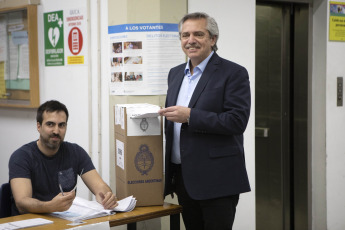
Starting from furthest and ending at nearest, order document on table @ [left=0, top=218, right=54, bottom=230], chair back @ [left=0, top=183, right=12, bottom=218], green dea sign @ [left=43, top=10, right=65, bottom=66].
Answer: green dea sign @ [left=43, top=10, right=65, bottom=66] → chair back @ [left=0, top=183, right=12, bottom=218] → document on table @ [left=0, top=218, right=54, bottom=230]

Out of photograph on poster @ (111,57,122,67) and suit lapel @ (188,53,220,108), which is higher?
photograph on poster @ (111,57,122,67)

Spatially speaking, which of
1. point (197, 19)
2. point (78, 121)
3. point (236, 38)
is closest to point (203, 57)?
point (197, 19)

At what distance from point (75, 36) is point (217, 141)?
1744 mm

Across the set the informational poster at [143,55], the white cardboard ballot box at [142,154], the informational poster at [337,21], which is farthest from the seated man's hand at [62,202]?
the informational poster at [337,21]

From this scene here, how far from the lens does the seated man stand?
2.51 m

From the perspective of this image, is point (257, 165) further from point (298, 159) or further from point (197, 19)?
point (197, 19)

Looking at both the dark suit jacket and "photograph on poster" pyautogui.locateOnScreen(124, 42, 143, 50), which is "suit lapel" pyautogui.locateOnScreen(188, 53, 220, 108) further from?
"photograph on poster" pyautogui.locateOnScreen(124, 42, 143, 50)

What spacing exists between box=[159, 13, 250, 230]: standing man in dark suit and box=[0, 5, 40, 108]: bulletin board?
1.87 meters

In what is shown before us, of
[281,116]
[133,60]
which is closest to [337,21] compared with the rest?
[281,116]

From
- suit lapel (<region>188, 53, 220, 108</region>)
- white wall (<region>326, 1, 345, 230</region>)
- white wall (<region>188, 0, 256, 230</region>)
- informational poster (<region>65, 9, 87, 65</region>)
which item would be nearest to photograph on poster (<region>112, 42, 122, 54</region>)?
informational poster (<region>65, 9, 87, 65</region>)

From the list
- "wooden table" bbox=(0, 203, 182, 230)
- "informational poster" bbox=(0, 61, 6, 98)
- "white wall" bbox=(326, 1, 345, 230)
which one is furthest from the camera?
"informational poster" bbox=(0, 61, 6, 98)

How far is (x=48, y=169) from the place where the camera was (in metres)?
2.71

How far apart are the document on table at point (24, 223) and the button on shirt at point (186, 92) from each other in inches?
30.5

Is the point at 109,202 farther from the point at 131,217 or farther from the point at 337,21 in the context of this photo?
the point at 337,21
